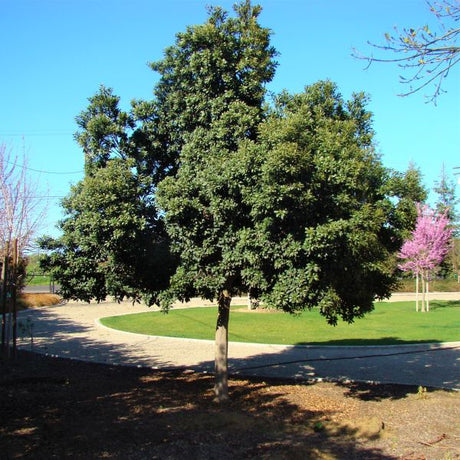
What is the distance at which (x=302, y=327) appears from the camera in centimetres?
2020

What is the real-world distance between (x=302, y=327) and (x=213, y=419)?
13549mm

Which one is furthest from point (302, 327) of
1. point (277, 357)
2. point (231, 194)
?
point (231, 194)

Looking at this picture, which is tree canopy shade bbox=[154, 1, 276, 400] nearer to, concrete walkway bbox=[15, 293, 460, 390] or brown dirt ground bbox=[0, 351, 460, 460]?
brown dirt ground bbox=[0, 351, 460, 460]

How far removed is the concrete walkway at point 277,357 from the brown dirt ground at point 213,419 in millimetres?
1364

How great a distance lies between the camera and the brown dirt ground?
19.4ft

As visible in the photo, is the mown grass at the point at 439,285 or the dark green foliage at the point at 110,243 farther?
the mown grass at the point at 439,285

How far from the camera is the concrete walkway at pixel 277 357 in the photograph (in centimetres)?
1127

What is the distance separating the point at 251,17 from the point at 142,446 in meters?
6.31

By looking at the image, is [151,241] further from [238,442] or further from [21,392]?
[21,392]

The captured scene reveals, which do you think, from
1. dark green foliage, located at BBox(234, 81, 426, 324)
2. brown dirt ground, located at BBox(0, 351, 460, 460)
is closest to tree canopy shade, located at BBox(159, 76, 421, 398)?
dark green foliage, located at BBox(234, 81, 426, 324)

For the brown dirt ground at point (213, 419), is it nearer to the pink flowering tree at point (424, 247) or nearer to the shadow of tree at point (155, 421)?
the shadow of tree at point (155, 421)

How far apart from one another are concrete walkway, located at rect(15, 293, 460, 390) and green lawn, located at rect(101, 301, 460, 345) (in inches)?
49.8

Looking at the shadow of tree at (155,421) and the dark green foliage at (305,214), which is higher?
the dark green foliage at (305,214)

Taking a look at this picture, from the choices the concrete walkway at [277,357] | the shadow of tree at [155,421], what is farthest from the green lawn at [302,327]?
the shadow of tree at [155,421]
